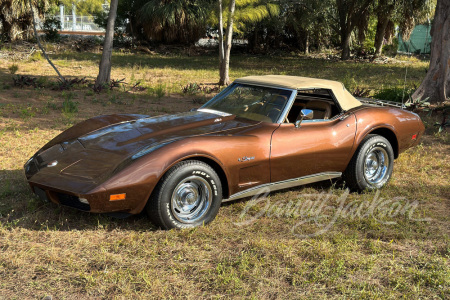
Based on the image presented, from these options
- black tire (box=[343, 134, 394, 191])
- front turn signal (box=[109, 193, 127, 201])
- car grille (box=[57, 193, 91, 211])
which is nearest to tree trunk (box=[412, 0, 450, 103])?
black tire (box=[343, 134, 394, 191])

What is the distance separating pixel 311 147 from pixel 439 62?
6.90 meters

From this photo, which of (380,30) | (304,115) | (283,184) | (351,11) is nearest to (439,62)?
(304,115)

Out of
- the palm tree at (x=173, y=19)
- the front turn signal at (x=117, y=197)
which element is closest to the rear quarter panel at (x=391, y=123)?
the front turn signal at (x=117, y=197)

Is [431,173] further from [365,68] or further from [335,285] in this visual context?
[365,68]

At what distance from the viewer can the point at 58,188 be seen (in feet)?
12.9

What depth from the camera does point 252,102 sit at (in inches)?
207

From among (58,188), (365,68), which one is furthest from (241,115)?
(365,68)

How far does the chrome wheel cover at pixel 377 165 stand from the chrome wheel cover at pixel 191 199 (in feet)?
7.47

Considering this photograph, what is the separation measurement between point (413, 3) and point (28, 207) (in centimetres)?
2138

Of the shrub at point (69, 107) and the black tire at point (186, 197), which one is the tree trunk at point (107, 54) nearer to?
the shrub at point (69, 107)

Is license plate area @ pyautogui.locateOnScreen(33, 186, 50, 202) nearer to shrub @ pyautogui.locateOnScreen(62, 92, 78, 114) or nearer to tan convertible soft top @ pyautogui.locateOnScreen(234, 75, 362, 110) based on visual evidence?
tan convertible soft top @ pyautogui.locateOnScreen(234, 75, 362, 110)

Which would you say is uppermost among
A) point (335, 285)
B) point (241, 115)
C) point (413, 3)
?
point (413, 3)
